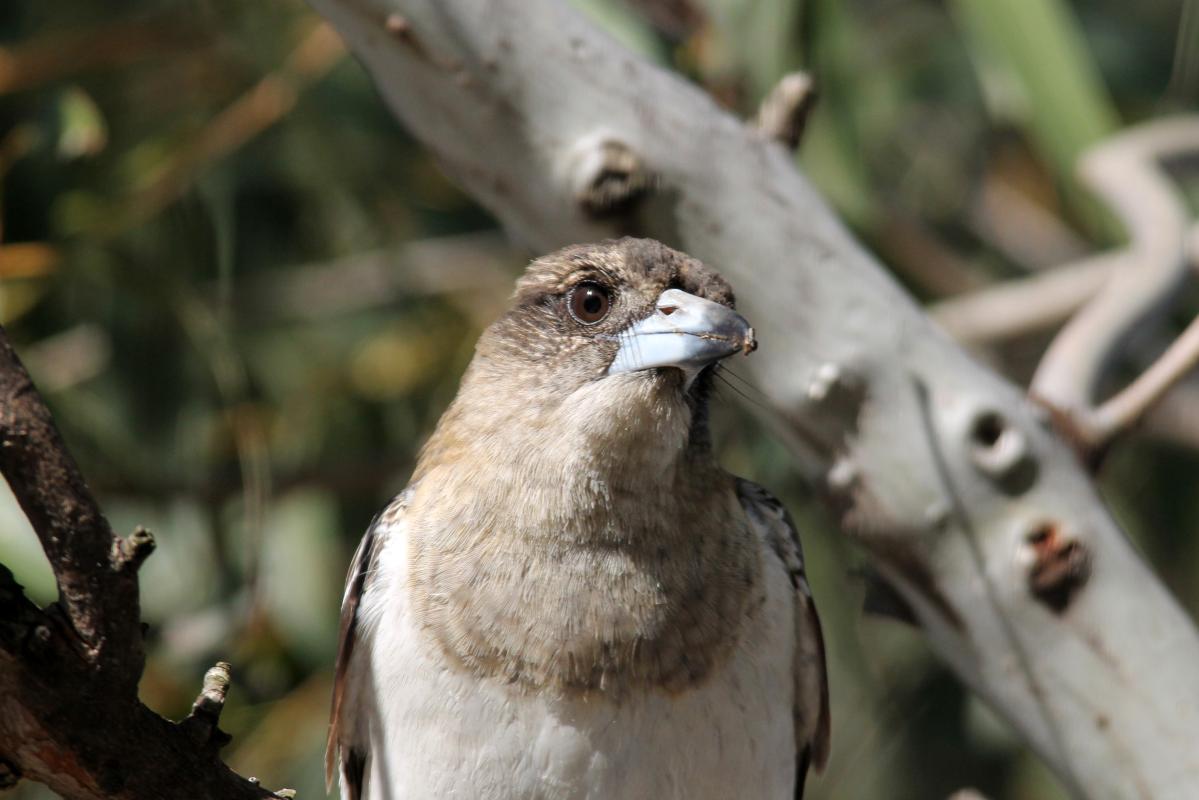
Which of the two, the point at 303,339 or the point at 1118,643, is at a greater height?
the point at 303,339

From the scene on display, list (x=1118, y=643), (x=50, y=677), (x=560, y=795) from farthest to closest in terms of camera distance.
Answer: (x=1118, y=643) < (x=560, y=795) < (x=50, y=677)

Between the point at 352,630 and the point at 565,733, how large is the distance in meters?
0.50

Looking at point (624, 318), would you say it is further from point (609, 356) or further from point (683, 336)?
point (683, 336)

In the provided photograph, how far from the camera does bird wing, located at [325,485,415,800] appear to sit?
8.98ft

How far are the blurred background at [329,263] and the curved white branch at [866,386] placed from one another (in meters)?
0.68

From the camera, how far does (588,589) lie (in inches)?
97.6

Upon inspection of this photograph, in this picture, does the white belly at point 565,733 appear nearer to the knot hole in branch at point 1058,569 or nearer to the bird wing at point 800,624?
the bird wing at point 800,624

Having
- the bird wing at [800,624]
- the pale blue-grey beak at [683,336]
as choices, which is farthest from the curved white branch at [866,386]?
the pale blue-grey beak at [683,336]

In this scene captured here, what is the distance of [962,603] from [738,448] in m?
1.71

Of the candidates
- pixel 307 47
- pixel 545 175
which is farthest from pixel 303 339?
pixel 545 175

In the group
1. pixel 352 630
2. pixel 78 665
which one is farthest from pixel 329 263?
pixel 78 665

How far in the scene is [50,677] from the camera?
1865 millimetres

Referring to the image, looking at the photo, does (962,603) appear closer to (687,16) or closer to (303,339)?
(687,16)

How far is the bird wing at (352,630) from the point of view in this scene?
2.74m
